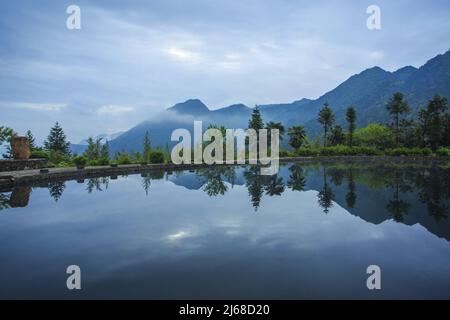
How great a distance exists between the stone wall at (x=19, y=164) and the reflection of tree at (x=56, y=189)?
5125 millimetres

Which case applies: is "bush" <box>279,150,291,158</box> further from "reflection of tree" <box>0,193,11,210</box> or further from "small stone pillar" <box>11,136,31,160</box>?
"reflection of tree" <box>0,193,11,210</box>

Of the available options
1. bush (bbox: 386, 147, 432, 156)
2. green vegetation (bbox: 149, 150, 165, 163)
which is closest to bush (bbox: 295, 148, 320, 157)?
bush (bbox: 386, 147, 432, 156)

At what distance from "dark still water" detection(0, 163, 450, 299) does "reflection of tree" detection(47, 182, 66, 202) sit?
0.25 metres

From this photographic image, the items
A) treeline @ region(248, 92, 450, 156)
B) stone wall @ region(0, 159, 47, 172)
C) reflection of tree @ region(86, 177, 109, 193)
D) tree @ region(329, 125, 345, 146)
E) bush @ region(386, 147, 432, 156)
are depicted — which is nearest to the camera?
reflection of tree @ region(86, 177, 109, 193)

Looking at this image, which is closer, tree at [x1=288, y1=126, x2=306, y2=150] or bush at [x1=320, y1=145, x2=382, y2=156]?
bush at [x1=320, y1=145, x2=382, y2=156]

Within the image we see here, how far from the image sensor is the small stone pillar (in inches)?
864

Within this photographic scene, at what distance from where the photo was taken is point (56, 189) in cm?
1598

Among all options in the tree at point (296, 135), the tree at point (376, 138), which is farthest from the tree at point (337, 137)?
the tree at point (296, 135)

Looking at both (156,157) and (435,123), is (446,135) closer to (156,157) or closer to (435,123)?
(435,123)

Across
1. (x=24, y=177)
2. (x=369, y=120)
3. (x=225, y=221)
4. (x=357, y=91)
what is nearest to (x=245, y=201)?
(x=225, y=221)

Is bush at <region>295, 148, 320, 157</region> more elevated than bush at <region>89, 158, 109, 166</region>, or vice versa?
bush at <region>295, 148, 320, 157</region>

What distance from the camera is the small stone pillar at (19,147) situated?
72.0ft

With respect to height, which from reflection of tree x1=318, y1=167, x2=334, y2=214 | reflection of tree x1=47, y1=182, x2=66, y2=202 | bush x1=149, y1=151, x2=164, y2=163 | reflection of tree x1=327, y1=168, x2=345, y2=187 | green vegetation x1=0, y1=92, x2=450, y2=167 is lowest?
reflection of tree x1=318, y1=167, x2=334, y2=214
